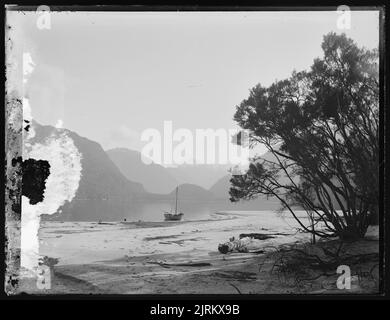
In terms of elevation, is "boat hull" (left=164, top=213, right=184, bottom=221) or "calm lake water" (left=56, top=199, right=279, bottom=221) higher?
"calm lake water" (left=56, top=199, right=279, bottom=221)

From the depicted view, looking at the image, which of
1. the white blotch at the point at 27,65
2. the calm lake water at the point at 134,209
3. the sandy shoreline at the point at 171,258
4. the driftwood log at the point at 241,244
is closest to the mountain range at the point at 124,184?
the calm lake water at the point at 134,209

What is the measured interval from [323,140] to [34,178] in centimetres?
256

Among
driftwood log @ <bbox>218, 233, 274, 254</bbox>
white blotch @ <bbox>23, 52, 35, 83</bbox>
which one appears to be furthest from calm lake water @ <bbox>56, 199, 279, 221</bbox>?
white blotch @ <bbox>23, 52, 35, 83</bbox>

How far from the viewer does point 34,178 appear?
3715mm

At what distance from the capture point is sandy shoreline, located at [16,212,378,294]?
3.67 metres

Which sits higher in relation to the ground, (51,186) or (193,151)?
(193,151)

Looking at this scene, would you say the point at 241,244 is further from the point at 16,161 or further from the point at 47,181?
the point at 16,161

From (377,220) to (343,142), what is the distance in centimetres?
74

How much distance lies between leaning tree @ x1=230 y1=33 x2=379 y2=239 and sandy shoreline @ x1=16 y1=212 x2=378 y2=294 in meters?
0.22

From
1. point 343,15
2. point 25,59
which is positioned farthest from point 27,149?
point 343,15

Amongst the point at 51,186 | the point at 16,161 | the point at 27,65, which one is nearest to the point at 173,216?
the point at 51,186

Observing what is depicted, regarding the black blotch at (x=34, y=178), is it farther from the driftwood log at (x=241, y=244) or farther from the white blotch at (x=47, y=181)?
the driftwood log at (x=241, y=244)

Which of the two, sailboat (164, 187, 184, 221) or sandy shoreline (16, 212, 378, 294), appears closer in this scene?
sandy shoreline (16, 212, 378, 294)

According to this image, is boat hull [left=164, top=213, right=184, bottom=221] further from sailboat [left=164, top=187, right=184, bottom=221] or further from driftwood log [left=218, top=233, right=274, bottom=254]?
driftwood log [left=218, top=233, right=274, bottom=254]
